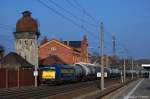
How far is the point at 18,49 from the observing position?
101 metres

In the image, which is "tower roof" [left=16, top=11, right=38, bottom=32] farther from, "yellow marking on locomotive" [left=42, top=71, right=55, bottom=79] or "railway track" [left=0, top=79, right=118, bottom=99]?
"railway track" [left=0, top=79, right=118, bottom=99]

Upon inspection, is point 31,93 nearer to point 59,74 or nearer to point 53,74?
point 53,74

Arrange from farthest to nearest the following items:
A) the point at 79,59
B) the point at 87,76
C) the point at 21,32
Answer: the point at 79,59
the point at 21,32
the point at 87,76

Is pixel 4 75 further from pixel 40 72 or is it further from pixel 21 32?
pixel 21 32

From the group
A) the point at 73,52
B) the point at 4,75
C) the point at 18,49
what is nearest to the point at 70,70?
the point at 4,75

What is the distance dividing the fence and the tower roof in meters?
36.3

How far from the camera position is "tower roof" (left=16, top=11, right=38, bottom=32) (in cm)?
10075

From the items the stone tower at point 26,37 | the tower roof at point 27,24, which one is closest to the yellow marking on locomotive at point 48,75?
the stone tower at point 26,37

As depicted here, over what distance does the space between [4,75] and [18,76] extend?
461cm

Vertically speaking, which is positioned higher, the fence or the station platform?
the fence

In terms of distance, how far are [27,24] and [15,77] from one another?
4455 cm

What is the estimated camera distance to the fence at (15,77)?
5447cm

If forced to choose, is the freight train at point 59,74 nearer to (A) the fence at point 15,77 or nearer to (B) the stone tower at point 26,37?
(A) the fence at point 15,77

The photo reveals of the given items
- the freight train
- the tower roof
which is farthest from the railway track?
the tower roof
